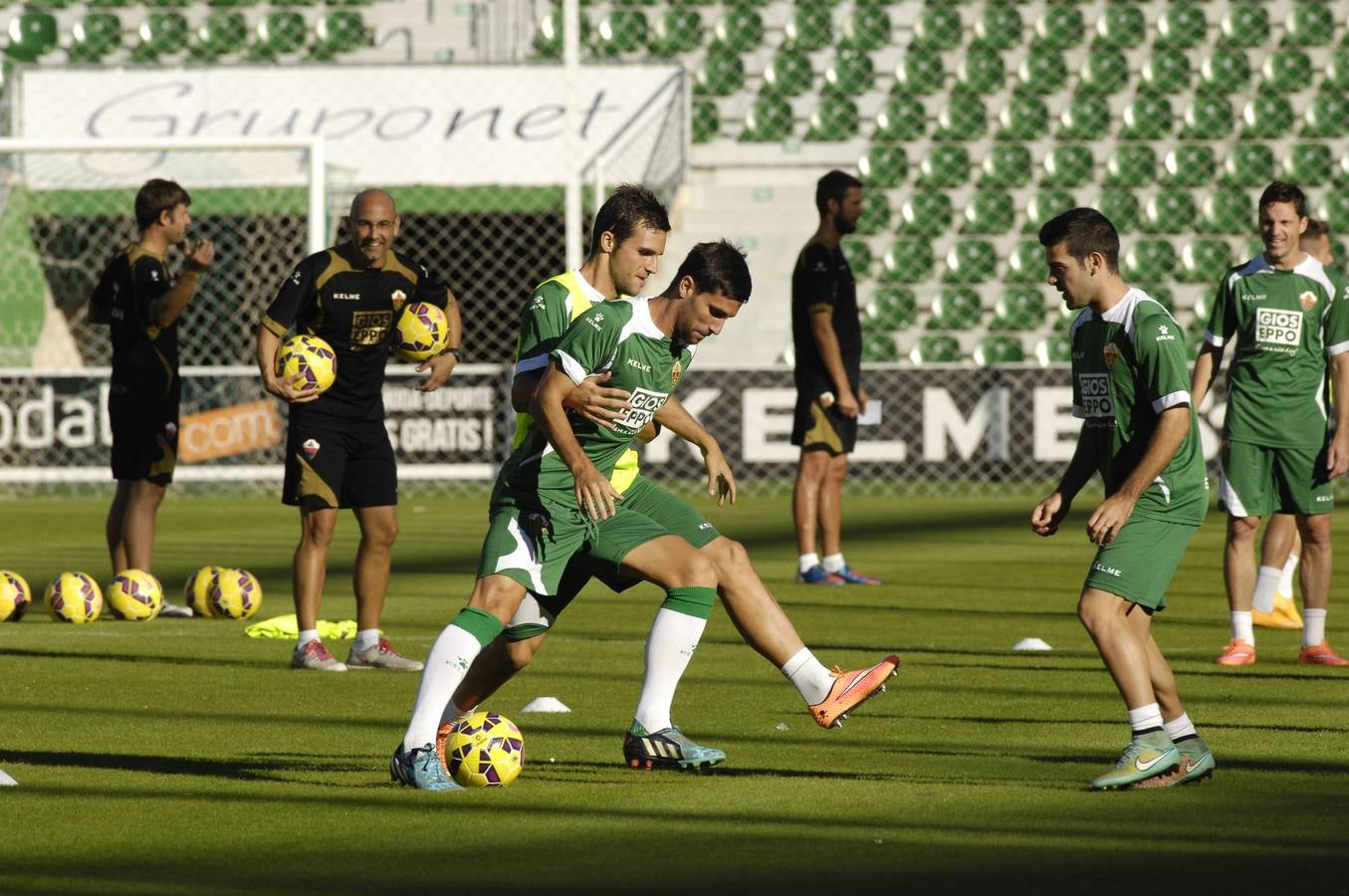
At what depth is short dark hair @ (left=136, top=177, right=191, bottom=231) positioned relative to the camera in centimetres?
1054

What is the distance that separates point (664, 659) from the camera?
20.3 ft

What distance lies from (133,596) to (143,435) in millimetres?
839

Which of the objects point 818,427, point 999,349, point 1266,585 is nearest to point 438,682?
point 1266,585

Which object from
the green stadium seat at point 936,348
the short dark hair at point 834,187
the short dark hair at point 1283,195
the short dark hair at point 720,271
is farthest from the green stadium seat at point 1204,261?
the short dark hair at point 720,271

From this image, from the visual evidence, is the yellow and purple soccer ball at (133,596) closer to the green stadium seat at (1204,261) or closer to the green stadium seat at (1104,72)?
the green stadium seat at (1204,261)

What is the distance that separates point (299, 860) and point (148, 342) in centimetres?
661

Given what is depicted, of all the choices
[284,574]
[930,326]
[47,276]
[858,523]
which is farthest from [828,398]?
[47,276]

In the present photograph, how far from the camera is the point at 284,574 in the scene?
13.4 metres

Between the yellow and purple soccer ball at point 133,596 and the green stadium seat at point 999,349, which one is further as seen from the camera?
the green stadium seat at point 999,349

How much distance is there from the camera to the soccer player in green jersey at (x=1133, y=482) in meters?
5.77

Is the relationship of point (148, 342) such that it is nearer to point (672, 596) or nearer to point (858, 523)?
point (672, 596)

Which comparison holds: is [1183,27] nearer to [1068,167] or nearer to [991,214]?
[1068,167]

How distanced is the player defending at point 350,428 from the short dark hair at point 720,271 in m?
3.07

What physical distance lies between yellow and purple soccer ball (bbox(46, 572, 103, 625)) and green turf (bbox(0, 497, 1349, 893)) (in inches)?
7.5
